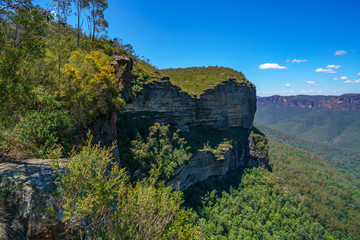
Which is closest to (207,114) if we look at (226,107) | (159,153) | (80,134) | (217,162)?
(226,107)

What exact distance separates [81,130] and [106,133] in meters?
2.07

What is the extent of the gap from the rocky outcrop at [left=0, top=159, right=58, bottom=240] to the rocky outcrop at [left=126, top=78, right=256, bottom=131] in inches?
768

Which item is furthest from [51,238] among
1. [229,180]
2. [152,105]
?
[229,180]

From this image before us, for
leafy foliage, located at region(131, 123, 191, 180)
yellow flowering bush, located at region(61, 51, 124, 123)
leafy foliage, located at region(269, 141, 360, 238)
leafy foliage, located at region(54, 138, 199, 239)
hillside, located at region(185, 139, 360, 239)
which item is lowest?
leafy foliage, located at region(269, 141, 360, 238)

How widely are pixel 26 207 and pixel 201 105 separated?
34.6 m

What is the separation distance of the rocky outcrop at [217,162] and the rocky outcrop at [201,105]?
6.61 m

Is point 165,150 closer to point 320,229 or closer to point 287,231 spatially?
point 287,231

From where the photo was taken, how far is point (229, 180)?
38656 millimetres

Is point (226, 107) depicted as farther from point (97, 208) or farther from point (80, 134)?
point (97, 208)

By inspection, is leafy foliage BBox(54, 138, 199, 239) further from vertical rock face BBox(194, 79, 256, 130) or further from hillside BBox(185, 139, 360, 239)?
vertical rock face BBox(194, 79, 256, 130)

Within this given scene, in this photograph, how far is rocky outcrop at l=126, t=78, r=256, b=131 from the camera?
2664 cm

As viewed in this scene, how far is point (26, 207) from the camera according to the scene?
3.85 m

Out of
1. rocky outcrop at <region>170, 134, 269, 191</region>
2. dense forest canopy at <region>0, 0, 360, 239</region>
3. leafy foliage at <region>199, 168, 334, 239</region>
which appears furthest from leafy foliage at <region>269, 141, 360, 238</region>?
dense forest canopy at <region>0, 0, 360, 239</region>

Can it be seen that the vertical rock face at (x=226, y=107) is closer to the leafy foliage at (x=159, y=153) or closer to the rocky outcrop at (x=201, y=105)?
the rocky outcrop at (x=201, y=105)
